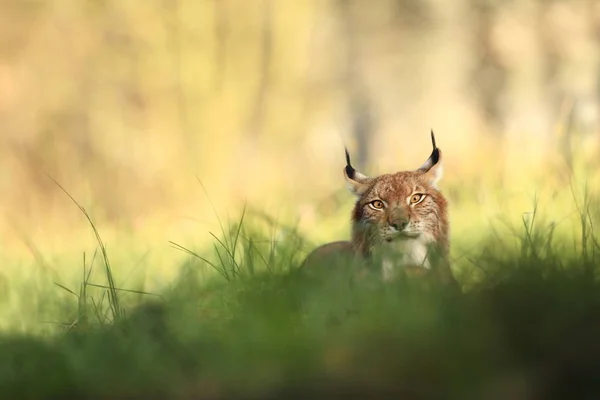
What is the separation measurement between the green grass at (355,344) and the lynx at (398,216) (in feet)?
2.49

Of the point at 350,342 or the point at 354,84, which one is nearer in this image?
the point at 350,342

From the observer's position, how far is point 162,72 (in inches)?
496

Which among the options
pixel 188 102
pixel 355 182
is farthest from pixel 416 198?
pixel 188 102

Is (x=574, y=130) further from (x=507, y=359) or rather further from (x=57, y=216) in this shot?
(x=57, y=216)

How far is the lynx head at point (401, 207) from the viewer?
4.18 m

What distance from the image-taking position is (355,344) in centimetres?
246

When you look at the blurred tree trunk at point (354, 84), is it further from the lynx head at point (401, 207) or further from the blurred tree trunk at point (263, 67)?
the lynx head at point (401, 207)

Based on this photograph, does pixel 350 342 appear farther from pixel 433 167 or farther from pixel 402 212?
pixel 433 167

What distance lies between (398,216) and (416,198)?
24 cm

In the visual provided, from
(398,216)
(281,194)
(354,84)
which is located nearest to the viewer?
(398,216)

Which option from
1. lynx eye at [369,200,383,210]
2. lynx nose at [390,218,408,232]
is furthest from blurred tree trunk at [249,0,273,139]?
lynx nose at [390,218,408,232]

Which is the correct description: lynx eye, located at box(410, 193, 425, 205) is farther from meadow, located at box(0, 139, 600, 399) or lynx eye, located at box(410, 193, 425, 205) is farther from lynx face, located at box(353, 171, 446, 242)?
meadow, located at box(0, 139, 600, 399)

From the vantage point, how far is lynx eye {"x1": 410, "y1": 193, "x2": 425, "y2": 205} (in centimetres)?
433

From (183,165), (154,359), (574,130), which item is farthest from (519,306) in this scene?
(183,165)
